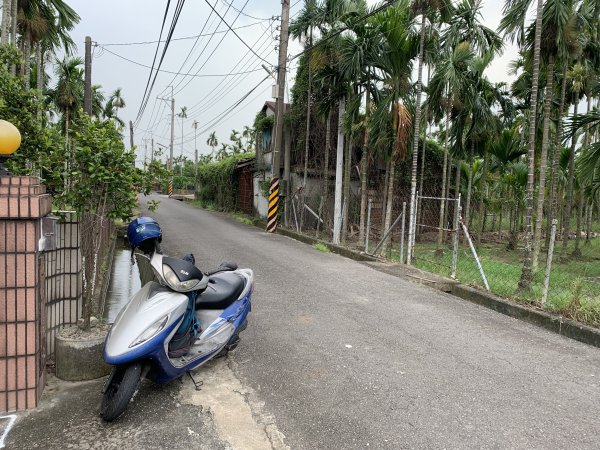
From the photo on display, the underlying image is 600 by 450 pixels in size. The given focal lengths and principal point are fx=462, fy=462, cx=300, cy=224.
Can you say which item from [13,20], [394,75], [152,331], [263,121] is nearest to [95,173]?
[152,331]

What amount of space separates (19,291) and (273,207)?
49.0ft

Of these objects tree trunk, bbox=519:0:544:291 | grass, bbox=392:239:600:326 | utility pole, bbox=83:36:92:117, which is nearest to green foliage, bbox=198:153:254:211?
utility pole, bbox=83:36:92:117

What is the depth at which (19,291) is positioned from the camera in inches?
125

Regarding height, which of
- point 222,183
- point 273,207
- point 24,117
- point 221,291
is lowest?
point 221,291

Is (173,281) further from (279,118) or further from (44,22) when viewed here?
(279,118)

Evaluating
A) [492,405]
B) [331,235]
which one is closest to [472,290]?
[492,405]

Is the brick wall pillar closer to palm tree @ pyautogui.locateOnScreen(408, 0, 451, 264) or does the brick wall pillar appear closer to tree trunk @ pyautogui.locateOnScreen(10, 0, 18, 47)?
palm tree @ pyautogui.locateOnScreen(408, 0, 451, 264)

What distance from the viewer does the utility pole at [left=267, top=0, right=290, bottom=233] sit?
59.0 feet

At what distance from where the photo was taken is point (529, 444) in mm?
3117

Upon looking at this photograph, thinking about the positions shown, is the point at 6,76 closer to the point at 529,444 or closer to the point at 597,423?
the point at 529,444

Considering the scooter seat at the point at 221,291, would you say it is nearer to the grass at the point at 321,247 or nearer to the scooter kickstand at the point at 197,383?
the scooter kickstand at the point at 197,383

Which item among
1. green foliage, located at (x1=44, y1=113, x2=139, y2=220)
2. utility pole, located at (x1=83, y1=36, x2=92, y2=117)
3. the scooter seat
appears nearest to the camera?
green foliage, located at (x1=44, y1=113, x2=139, y2=220)

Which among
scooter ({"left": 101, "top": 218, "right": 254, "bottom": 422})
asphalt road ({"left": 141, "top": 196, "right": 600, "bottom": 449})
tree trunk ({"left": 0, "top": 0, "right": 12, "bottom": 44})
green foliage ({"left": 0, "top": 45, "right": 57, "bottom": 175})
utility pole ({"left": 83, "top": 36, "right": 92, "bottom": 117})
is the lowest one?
asphalt road ({"left": 141, "top": 196, "right": 600, "bottom": 449})

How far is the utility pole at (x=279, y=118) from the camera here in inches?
708
